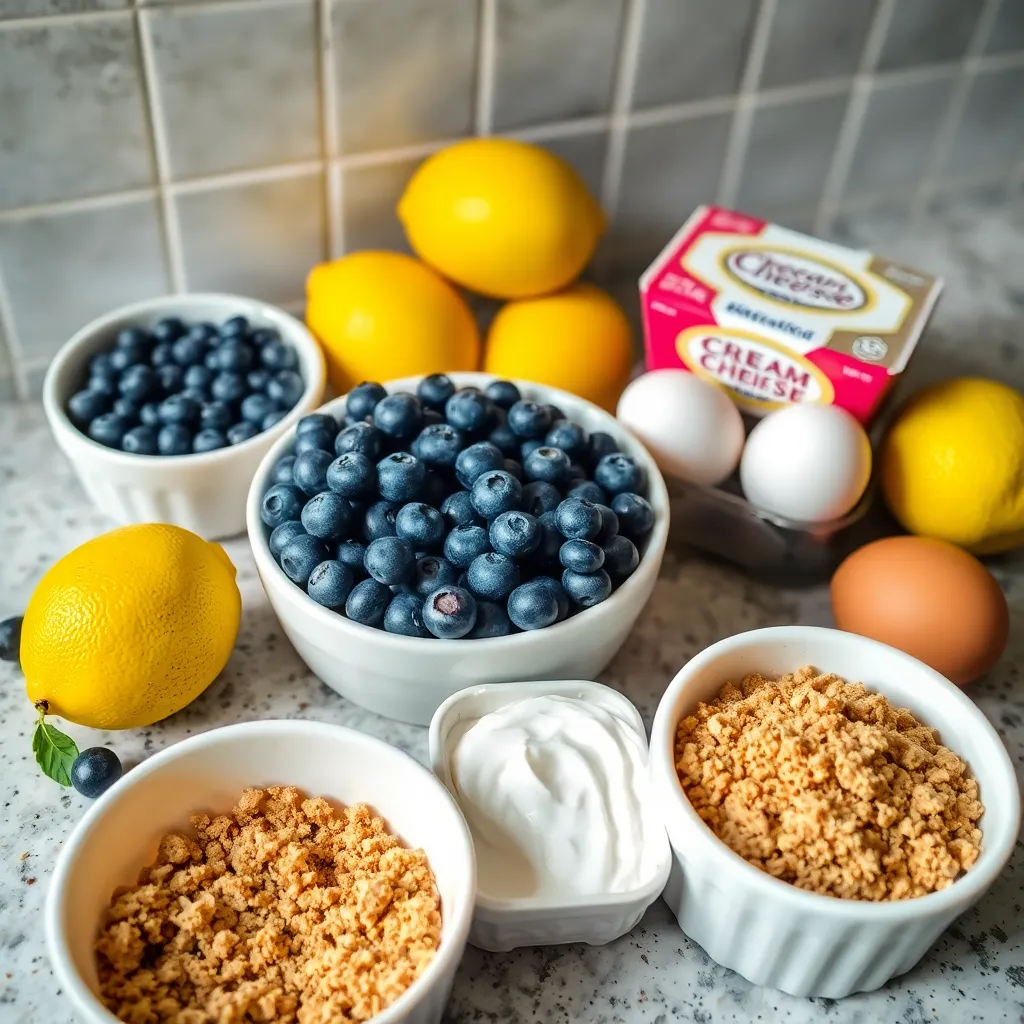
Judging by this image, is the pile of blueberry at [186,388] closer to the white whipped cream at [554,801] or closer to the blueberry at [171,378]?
the blueberry at [171,378]

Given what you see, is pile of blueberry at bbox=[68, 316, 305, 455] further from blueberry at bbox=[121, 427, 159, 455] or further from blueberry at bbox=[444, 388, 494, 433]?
blueberry at bbox=[444, 388, 494, 433]

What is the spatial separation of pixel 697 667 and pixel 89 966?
380 mm

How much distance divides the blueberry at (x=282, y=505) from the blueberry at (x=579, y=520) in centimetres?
18

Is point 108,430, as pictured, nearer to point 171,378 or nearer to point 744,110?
point 171,378

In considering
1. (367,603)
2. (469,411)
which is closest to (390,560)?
(367,603)

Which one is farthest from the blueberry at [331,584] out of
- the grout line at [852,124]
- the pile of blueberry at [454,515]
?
the grout line at [852,124]

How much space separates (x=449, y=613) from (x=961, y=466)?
0.43m

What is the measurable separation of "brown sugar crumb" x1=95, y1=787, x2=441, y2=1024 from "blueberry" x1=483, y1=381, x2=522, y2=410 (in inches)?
12.8

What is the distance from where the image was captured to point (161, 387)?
881 millimetres

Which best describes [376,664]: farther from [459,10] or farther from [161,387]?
[459,10]

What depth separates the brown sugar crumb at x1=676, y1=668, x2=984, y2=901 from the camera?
58 centimetres

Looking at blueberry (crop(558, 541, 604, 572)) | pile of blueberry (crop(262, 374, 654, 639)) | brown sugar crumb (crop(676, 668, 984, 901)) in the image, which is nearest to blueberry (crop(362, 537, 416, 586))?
pile of blueberry (crop(262, 374, 654, 639))

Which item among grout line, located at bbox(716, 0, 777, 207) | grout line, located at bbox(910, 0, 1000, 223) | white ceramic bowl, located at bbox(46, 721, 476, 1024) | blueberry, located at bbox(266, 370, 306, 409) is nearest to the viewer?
white ceramic bowl, located at bbox(46, 721, 476, 1024)

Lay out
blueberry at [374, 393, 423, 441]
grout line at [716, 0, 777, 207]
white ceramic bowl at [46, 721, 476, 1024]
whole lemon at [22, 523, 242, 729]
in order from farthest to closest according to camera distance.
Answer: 1. grout line at [716, 0, 777, 207]
2. blueberry at [374, 393, 423, 441]
3. whole lemon at [22, 523, 242, 729]
4. white ceramic bowl at [46, 721, 476, 1024]
